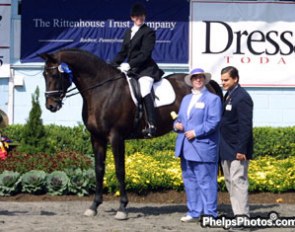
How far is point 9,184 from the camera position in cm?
1355

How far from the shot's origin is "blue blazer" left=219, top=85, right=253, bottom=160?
10977 millimetres

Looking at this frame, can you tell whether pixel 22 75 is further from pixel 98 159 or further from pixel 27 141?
pixel 98 159

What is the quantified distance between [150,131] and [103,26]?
558 centimetres

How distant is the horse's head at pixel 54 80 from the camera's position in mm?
12211

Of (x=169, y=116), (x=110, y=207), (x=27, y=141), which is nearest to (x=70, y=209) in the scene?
(x=110, y=207)

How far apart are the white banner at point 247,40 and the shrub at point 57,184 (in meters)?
5.02

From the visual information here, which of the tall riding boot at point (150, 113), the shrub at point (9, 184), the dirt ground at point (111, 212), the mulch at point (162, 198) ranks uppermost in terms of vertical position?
the tall riding boot at point (150, 113)

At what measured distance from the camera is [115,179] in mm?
13648

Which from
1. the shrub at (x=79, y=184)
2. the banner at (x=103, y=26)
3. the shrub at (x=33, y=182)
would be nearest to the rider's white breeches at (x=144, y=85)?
the shrub at (x=79, y=184)

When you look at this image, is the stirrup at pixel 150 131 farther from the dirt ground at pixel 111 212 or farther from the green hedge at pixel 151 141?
the green hedge at pixel 151 141

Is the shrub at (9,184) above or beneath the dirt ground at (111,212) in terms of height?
above

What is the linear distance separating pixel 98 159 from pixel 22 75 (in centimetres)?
550

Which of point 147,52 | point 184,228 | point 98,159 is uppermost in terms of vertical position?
point 147,52

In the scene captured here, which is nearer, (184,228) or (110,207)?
(184,228)
